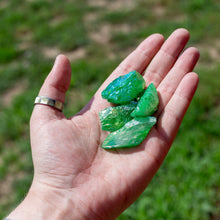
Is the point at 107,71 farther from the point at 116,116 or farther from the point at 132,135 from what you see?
the point at 132,135

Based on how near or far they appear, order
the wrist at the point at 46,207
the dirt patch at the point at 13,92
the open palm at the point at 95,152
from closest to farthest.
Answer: the wrist at the point at 46,207 → the open palm at the point at 95,152 → the dirt patch at the point at 13,92

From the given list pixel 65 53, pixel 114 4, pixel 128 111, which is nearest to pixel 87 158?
pixel 128 111

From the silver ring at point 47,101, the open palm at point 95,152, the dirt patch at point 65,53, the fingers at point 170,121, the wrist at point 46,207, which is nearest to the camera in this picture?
the wrist at point 46,207

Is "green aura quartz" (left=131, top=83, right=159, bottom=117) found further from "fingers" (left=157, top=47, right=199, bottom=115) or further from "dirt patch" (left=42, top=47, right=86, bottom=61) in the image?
"dirt patch" (left=42, top=47, right=86, bottom=61)

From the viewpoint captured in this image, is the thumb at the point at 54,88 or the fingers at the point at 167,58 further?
the fingers at the point at 167,58

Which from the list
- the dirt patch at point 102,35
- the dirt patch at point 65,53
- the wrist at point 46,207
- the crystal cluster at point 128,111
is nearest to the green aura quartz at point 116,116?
the crystal cluster at point 128,111

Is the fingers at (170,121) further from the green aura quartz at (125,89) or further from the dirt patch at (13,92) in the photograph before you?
the dirt patch at (13,92)

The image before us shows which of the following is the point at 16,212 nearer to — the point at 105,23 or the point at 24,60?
the point at 24,60
